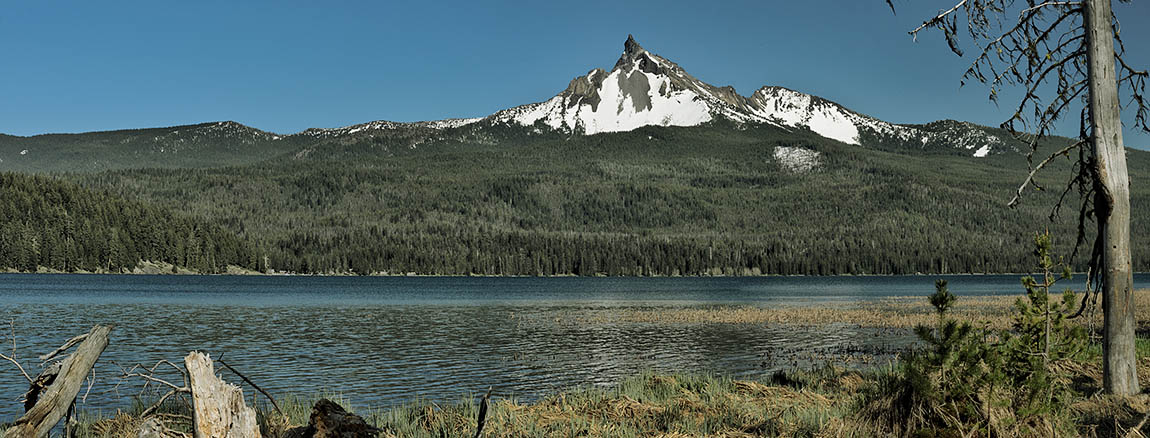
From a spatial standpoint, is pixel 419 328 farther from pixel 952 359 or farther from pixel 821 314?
pixel 952 359

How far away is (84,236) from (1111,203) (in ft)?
646

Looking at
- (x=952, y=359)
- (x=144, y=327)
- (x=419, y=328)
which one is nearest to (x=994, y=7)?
(x=952, y=359)

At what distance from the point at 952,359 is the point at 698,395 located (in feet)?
22.8

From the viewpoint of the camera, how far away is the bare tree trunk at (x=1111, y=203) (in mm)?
13406

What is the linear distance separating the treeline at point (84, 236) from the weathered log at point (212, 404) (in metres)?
188

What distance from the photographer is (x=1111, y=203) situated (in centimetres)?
1355

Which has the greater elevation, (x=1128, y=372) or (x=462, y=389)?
(x=1128, y=372)

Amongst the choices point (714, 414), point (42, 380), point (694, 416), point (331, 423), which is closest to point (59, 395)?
point (42, 380)

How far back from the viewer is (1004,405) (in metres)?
9.35

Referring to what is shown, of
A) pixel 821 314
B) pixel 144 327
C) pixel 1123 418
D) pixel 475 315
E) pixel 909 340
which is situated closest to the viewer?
pixel 1123 418

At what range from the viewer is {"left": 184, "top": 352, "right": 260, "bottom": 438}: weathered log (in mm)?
8938

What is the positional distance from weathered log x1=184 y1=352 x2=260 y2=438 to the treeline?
188 m

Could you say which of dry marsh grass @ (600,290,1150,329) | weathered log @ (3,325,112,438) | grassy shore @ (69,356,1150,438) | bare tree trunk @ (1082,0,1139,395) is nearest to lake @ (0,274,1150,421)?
dry marsh grass @ (600,290,1150,329)

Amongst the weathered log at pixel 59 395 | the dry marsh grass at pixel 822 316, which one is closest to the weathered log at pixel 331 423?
the weathered log at pixel 59 395
